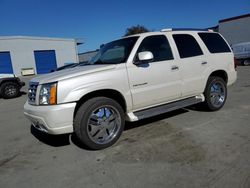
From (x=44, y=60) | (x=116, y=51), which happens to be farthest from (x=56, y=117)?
(x=44, y=60)

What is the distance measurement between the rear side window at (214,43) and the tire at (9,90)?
380 inches

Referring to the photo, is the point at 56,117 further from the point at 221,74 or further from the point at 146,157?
the point at 221,74

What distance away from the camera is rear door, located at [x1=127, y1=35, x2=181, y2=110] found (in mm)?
4282

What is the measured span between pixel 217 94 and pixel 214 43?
1.26 meters

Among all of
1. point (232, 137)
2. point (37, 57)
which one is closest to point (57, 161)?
point (232, 137)

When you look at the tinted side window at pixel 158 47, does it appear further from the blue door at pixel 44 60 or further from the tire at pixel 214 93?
the blue door at pixel 44 60

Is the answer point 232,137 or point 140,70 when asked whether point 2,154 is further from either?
point 232,137

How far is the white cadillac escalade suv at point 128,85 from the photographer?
3.67 meters

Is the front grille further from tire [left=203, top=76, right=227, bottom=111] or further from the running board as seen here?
tire [left=203, top=76, right=227, bottom=111]

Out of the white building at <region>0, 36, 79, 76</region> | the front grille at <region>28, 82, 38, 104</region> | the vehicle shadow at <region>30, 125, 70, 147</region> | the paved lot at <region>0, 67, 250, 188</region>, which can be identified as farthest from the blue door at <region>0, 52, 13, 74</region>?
the front grille at <region>28, 82, 38, 104</region>

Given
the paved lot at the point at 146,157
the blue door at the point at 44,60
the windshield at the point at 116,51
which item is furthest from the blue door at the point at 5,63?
the windshield at the point at 116,51

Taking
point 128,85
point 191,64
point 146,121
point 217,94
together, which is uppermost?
point 191,64

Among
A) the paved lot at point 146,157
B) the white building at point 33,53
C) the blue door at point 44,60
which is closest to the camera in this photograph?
the paved lot at point 146,157

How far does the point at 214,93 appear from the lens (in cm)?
573
